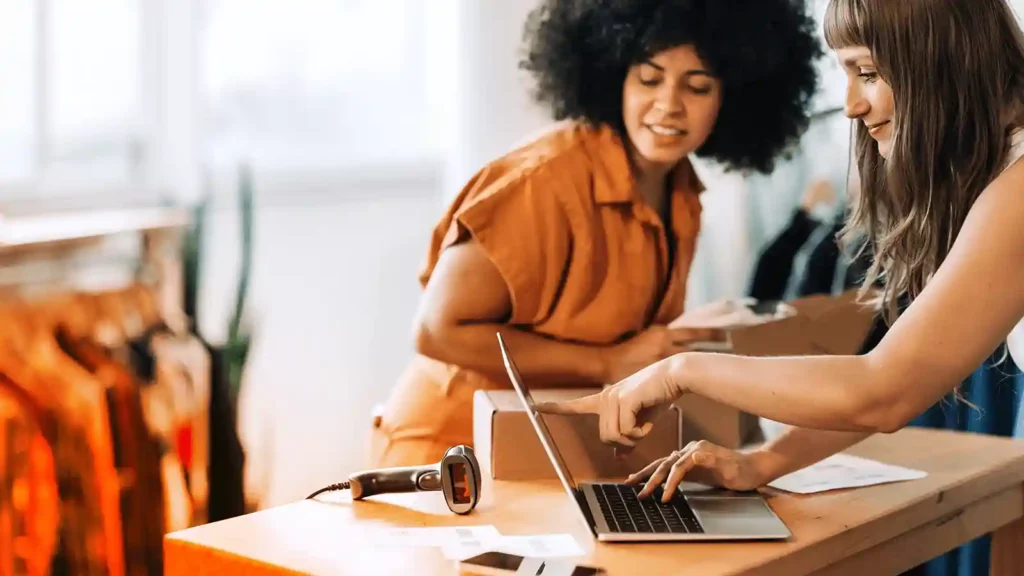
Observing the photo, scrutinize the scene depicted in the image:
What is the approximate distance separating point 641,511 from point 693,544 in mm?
114

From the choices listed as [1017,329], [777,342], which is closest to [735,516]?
[1017,329]

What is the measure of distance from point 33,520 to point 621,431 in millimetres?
1140

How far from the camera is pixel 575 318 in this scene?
7.06 feet

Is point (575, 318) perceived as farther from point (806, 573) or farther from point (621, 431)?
point (806, 573)

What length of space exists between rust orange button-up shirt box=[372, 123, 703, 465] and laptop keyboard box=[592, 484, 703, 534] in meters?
0.47

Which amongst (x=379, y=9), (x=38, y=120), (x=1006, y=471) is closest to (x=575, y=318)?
(x=1006, y=471)

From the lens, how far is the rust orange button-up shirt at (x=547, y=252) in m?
2.05

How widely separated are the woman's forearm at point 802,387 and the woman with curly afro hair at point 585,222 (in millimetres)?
550

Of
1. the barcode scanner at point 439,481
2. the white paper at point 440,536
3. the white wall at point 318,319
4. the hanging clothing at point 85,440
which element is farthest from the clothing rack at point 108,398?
the white paper at point 440,536

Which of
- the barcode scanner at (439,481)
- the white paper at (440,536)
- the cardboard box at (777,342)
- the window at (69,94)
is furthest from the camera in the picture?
the window at (69,94)

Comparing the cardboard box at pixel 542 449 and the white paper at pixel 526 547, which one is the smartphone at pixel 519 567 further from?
the cardboard box at pixel 542 449

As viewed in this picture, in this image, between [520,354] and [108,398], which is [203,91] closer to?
[108,398]

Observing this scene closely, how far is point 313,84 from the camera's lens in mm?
3250

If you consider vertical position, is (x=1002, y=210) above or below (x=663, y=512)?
above
